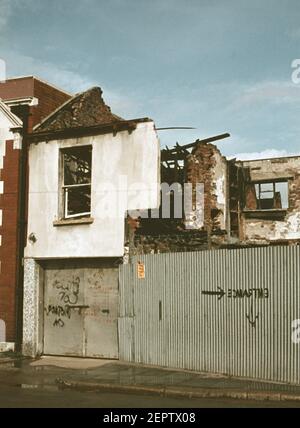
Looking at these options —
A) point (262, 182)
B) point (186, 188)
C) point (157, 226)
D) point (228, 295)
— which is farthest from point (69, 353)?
point (262, 182)

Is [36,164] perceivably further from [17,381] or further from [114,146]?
[17,381]

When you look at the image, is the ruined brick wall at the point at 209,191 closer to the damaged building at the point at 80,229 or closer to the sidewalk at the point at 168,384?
the damaged building at the point at 80,229

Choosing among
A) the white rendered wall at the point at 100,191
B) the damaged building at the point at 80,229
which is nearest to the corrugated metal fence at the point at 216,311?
the damaged building at the point at 80,229

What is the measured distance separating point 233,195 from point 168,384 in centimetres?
1860

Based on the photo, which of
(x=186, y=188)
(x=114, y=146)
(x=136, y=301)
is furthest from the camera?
(x=186, y=188)

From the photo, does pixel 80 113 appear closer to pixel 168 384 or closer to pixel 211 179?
pixel 211 179

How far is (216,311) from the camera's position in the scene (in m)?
12.9

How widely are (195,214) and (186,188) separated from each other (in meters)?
2.10

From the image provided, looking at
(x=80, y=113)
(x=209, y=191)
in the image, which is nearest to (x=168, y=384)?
(x=80, y=113)

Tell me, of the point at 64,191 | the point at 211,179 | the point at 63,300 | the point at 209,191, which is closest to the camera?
the point at 63,300

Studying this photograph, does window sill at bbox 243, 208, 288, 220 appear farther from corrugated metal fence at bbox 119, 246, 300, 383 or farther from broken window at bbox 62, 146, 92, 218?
corrugated metal fence at bbox 119, 246, 300, 383

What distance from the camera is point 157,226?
1609 cm

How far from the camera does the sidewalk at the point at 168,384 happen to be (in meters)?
10.4

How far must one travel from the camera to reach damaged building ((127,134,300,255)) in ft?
67.9
